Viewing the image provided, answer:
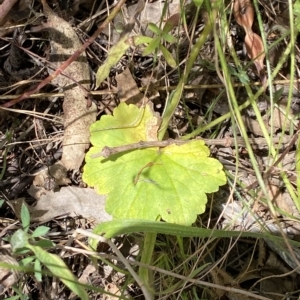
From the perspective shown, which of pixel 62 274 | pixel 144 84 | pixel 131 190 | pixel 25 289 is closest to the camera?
pixel 62 274

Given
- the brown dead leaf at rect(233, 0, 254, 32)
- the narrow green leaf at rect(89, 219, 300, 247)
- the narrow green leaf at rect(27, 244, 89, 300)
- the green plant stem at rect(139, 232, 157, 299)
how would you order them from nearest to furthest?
the narrow green leaf at rect(27, 244, 89, 300)
the narrow green leaf at rect(89, 219, 300, 247)
the green plant stem at rect(139, 232, 157, 299)
the brown dead leaf at rect(233, 0, 254, 32)

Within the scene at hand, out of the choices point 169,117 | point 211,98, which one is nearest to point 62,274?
point 169,117

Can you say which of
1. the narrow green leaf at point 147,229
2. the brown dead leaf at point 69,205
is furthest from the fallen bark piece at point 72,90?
the narrow green leaf at point 147,229

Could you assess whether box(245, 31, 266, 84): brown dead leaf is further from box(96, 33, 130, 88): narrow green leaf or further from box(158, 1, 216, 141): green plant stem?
box(96, 33, 130, 88): narrow green leaf

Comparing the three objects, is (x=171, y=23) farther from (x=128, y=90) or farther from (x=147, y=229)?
(x=147, y=229)

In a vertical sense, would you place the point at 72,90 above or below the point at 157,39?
below

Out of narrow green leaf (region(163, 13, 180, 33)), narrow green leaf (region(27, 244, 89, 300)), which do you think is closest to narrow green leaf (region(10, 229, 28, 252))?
narrow green leaf (region(27, 244, 89, 300))

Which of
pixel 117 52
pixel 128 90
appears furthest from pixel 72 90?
pixel 117 52

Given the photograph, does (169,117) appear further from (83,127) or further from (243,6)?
(243,6)
